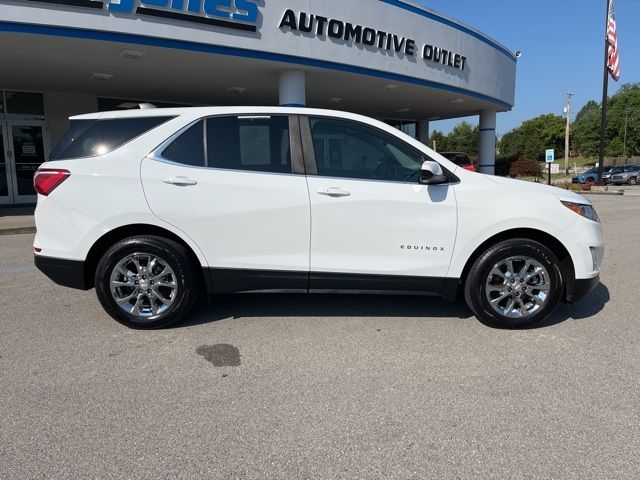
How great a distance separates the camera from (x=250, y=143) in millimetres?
4016

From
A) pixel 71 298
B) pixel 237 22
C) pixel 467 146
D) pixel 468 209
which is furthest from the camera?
pixel 467 146

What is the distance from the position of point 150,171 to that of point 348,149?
169 centimetres

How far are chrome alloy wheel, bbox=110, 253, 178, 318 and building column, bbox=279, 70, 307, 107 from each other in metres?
8.61

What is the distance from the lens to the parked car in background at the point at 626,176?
3559 centimetres

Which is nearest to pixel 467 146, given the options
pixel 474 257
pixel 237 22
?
pixel 237 22

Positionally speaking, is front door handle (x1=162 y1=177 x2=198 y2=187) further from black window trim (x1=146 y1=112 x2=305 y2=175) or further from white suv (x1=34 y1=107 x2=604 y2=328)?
black window trim (x1=146 y1=112 x2=305 y2=175)

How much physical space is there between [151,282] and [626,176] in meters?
40.6

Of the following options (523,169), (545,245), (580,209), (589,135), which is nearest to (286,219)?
(545,245)

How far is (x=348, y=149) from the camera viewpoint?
4027 mm

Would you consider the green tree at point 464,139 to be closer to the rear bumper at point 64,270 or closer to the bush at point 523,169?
the bush at point 523,169

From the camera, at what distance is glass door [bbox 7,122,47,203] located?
1452 centimetres

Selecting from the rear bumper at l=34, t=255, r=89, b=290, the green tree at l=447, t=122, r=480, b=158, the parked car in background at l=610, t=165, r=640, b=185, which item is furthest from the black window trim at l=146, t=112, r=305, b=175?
the green tree at l=447, t=122, r=480, b=158

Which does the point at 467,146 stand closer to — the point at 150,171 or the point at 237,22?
the point at 237,22

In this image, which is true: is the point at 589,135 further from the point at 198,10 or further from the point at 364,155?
the point at 364,155
